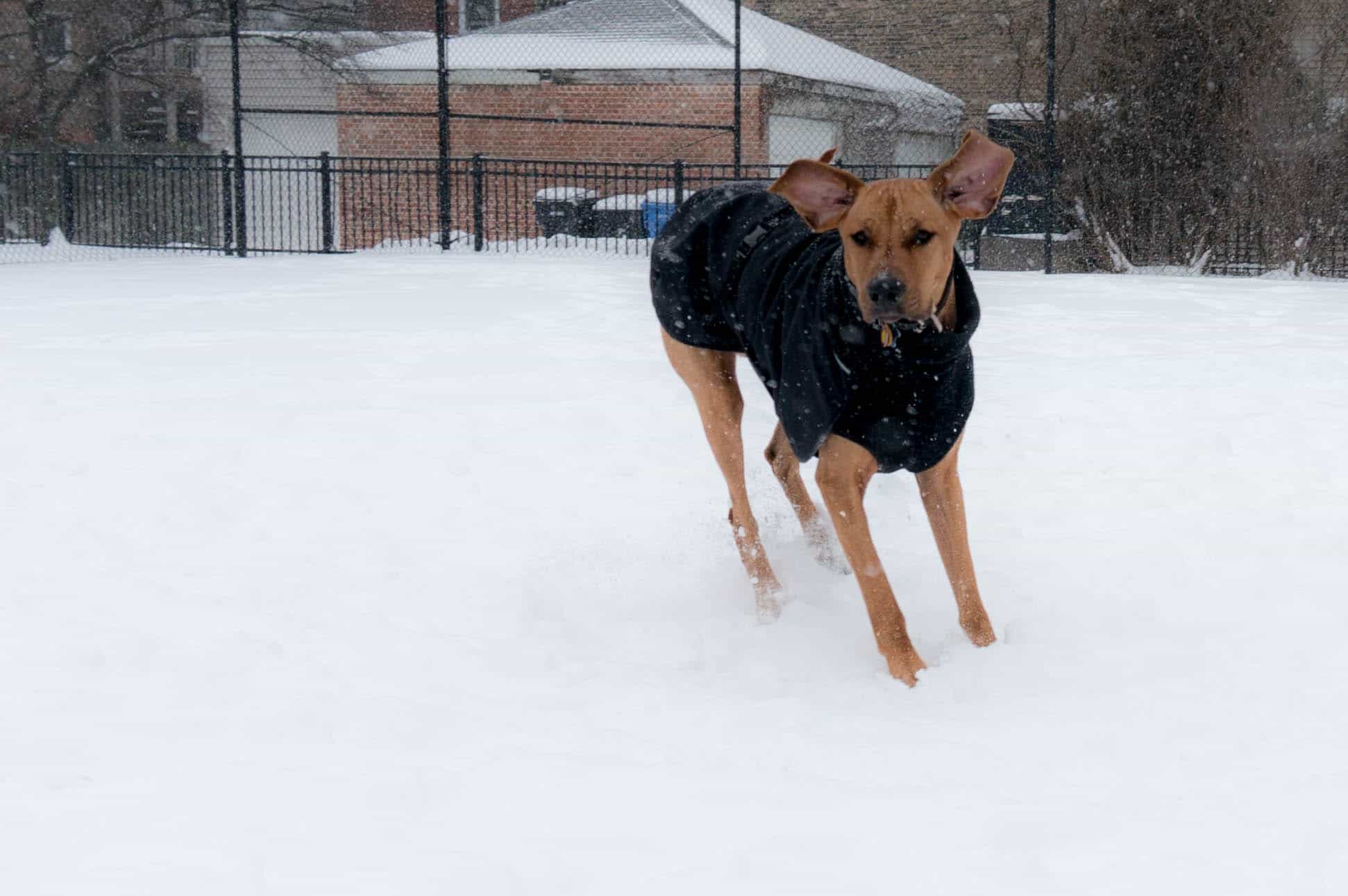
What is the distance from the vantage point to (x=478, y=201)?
16.7 meters

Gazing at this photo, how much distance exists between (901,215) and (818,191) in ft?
0.82

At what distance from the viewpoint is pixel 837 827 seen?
2.56 m

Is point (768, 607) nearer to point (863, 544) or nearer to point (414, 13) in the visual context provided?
point (863, 544)

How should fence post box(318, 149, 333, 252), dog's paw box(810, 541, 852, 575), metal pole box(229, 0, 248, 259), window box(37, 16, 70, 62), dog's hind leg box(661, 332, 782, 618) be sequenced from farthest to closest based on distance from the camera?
1. window box(37, 16, 70, 62)
2. fence post box(318, 149, 333, 252)
3. metal pole box(229, 0, 248, 259)
4. dog's paw box(810, 541, 852, 575)
5. dog's hind leg box(661, 332, 782, 618)

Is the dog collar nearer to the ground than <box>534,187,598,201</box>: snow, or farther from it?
nearer to the ground

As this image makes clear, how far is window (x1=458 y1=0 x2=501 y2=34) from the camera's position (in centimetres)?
2752

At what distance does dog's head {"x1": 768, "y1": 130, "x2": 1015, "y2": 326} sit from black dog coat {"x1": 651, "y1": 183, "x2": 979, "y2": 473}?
8cm

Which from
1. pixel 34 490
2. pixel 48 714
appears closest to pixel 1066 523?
pixel 48 714

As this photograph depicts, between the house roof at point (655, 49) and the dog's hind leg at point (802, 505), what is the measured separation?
54.3ft

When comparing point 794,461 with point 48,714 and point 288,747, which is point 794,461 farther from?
point 48,714

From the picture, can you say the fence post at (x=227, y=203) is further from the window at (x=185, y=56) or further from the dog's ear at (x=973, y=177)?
the dog's ear at (x=973, y=177)

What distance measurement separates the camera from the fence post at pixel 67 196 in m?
17.0

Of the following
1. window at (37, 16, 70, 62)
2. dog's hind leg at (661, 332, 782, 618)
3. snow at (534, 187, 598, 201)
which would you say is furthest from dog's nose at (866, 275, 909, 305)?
window at (37, 16, 70, 62)

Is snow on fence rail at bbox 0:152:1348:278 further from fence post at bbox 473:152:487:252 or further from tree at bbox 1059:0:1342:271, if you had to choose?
tree at bbox 1059:0:1342:271
